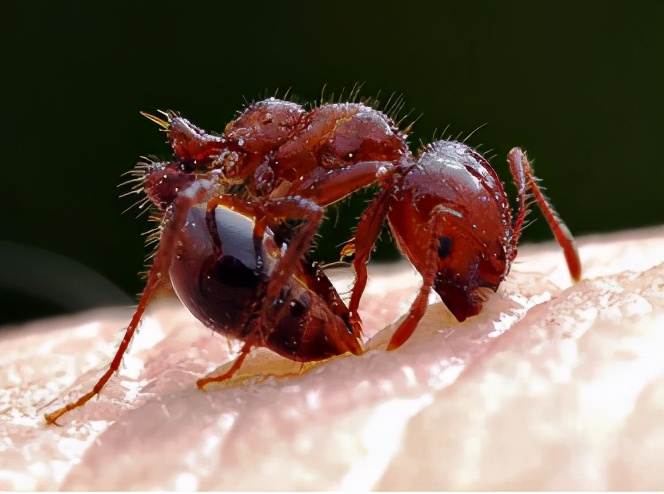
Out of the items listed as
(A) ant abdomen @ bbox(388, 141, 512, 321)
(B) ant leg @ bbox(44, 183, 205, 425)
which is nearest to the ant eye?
(A) ant abdomen @ bbox(388, 141, 512, 321)

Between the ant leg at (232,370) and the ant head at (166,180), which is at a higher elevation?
the ant head at (166,180)

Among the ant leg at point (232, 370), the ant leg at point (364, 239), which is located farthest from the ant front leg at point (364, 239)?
the ant leg at point (232, 370)

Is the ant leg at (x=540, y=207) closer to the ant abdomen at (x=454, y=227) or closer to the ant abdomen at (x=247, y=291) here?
the ant abdomen at (x=454, y=227)

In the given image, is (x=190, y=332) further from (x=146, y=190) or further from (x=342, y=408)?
(x=342, y=408)

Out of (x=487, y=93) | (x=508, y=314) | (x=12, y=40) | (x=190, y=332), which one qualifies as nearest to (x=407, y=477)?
(x=508, y=314)

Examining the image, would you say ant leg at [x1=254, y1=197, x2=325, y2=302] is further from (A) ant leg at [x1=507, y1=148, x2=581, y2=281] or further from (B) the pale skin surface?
(A) ant leg at [x1=507, y1=148, x2=581, y2=281]

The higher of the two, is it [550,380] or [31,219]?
[550,380]

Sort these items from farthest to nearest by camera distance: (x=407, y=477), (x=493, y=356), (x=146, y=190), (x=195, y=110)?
(x=195, y=110)
(x=146, y=190)
(x=493, y=356)
(x=407, y=477)
